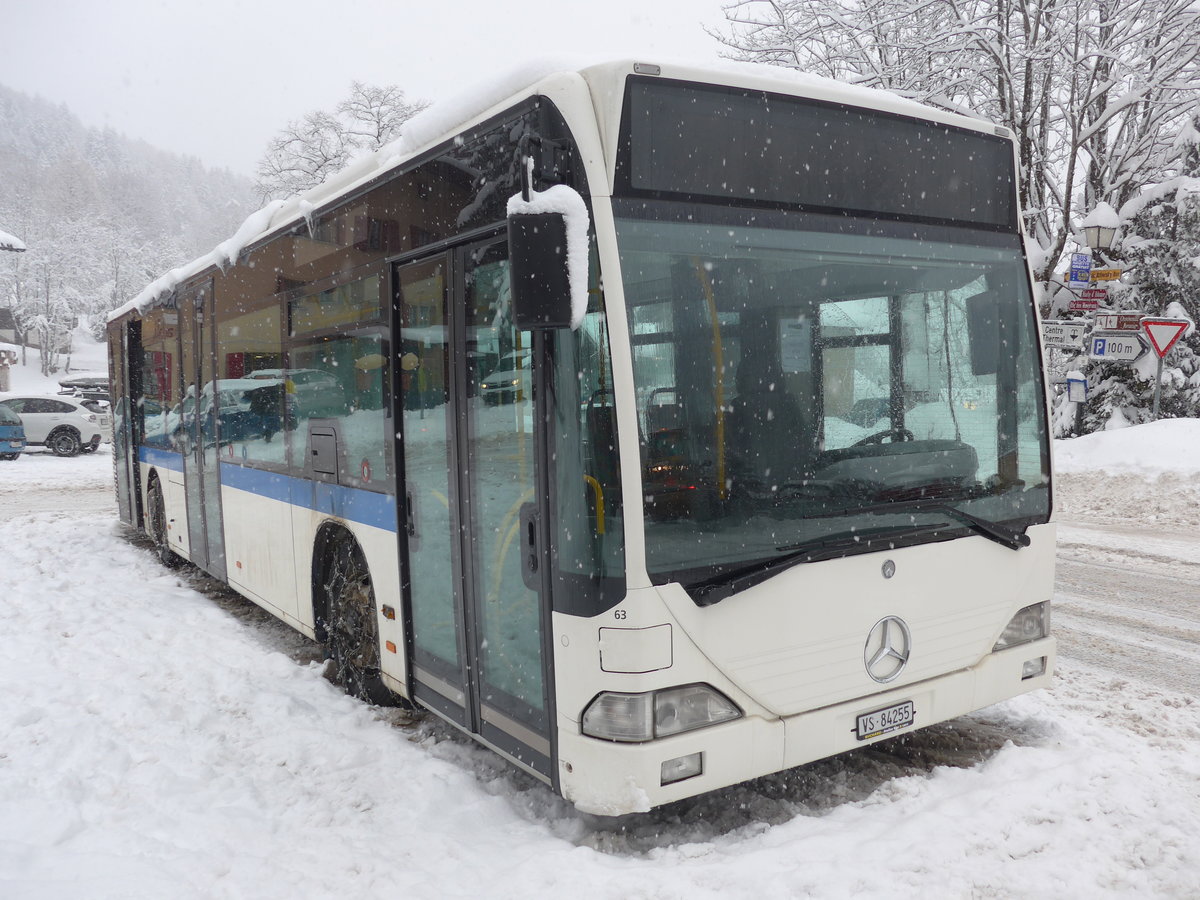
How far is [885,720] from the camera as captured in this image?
3.78 m

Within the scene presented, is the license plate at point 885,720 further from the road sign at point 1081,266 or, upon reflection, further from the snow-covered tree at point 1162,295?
the snow-covered tree at point 1162,295

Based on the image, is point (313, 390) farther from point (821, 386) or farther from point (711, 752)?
point (711, 752)

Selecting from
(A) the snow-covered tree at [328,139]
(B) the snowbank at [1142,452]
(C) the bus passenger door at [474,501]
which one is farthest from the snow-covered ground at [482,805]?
(A) the snow-covered tree at [328,139]

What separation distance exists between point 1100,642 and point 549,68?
551 centimetres

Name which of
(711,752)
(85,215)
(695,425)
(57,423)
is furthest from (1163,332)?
(85,215)

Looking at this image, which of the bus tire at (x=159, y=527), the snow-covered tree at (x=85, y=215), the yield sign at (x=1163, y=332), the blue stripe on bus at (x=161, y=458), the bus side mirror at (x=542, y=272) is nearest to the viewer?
the bus side mirror at (x=542, y=272)

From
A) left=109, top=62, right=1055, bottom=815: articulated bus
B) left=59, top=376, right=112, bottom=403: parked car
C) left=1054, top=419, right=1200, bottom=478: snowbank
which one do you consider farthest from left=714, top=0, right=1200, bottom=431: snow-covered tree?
left=59, top=376, right=112, bottom=403: parked car

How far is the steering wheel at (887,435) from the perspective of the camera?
12.3 ft

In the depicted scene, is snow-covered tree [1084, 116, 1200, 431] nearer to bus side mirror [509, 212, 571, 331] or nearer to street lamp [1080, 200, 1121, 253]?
street lamp [1080, 200, 1121, 253]

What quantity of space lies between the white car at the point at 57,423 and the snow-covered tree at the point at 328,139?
1243 centimetres

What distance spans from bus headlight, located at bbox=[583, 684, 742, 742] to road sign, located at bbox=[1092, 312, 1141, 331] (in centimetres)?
1653

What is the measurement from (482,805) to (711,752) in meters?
1.13

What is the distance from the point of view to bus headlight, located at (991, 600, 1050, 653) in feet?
13.8

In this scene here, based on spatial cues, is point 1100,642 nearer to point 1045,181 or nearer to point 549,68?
point 549,68
